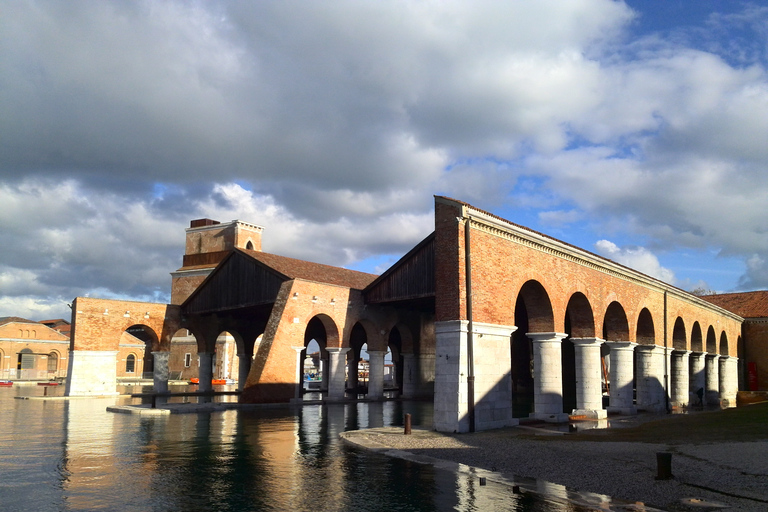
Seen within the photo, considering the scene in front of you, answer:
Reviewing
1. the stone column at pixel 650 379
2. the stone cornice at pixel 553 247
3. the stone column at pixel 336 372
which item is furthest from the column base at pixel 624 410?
the stone column at pixel 336 372

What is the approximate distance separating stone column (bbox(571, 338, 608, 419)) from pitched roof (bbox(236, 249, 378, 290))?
14.0 meters

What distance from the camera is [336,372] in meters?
33.7

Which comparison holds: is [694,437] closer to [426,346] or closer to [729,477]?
[729,477]

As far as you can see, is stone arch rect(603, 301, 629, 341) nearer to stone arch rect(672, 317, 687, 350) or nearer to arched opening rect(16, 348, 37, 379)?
stone arch rect(672, 317, 687, 350)

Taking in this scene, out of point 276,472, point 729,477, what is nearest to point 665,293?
point 729,477

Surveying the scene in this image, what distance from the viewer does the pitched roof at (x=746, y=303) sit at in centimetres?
4998

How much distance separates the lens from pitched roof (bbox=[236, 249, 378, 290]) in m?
34.0

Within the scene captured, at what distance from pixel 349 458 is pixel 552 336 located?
10.9 metres

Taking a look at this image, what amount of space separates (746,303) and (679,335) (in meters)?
20.3

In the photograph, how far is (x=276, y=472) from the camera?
12.1 m

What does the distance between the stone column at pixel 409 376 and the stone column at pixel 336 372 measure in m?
7.38

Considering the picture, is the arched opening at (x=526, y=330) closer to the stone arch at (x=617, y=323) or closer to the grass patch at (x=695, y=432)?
the stone arch at (x=617, y=323)

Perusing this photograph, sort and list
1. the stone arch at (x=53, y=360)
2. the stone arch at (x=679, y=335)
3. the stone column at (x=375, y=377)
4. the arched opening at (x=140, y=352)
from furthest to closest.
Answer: the stone arch at (x=53, y=360)
the arched opening at (x=140, y=352)
the stone column at (x=375, y=377)
the stone arch at (x=679, y=335)

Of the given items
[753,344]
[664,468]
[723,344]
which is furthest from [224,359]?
[664,468]
